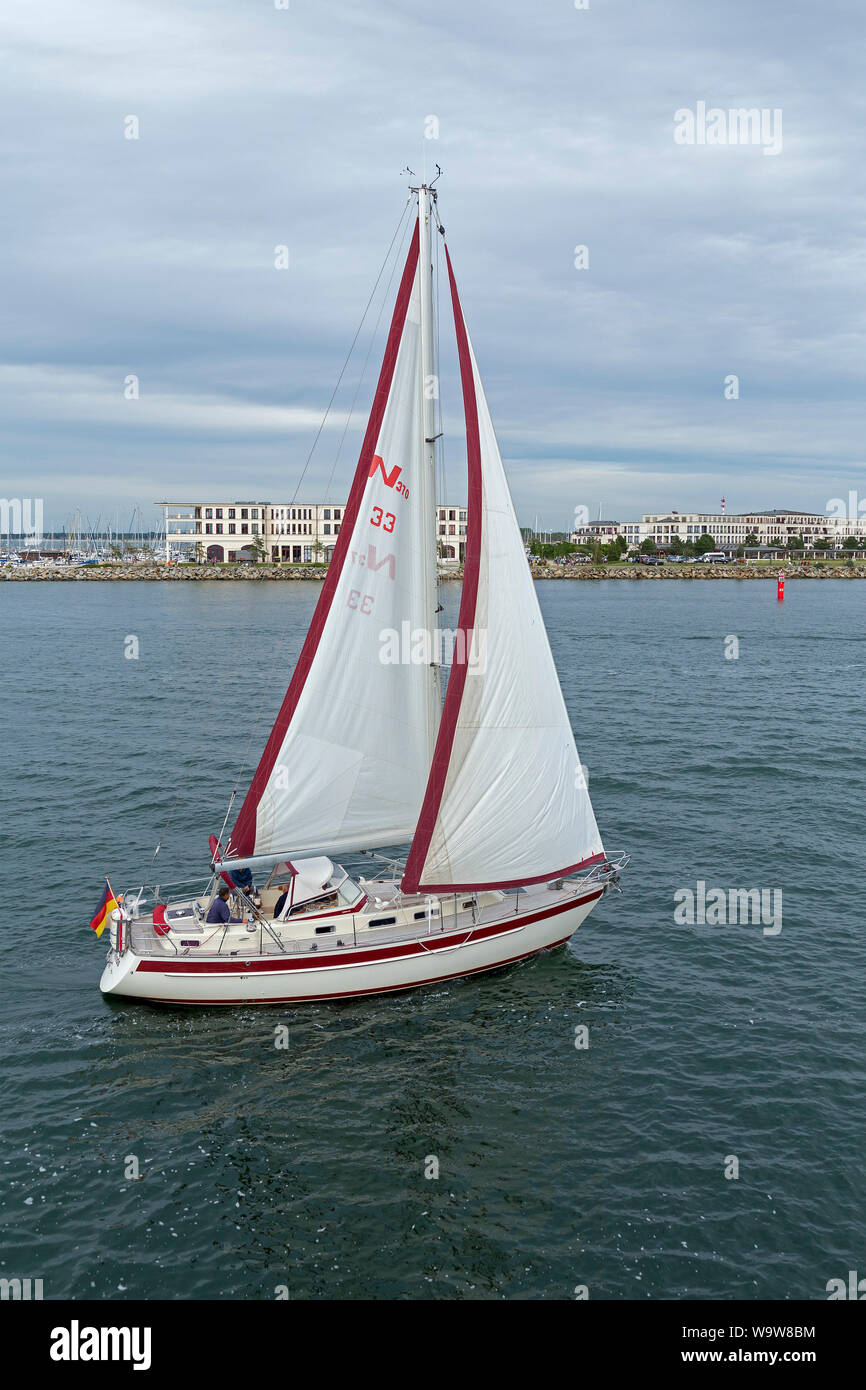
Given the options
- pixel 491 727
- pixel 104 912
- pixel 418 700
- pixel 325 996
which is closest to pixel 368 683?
pixel 418 700

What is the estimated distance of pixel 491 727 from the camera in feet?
70.9

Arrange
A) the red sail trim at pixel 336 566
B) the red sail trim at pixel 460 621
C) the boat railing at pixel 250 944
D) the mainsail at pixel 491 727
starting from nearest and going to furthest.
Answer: the red sail trim at pixel 336 566, the red sail trim at pixel 460 621, the boat railing at pixel 250 944, the mainsail at pixel 491 727

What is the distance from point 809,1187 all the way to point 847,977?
8.27m

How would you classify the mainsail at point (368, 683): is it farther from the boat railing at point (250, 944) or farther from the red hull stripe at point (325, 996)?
the red hull stripe at point (325, 996)

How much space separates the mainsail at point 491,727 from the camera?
21.0 m

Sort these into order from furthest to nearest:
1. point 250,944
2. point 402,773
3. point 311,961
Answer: point 402,773 < point 250,944 < point 311,961

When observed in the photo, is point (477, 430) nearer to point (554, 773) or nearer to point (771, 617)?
point (554, 773)

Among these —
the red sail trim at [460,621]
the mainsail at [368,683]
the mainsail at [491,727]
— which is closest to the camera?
the red sail trim at [460,621]

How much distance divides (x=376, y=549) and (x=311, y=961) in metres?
9.03

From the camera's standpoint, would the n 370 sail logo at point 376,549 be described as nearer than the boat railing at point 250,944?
No

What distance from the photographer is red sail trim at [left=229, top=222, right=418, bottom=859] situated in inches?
798

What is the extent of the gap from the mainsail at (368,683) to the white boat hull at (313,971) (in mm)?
2625

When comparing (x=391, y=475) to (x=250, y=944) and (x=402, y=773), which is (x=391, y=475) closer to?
(x=402, y=773)

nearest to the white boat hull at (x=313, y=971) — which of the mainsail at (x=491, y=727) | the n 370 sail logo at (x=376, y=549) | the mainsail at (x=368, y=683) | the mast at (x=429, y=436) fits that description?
the mainsail at (x=491, y=727)
